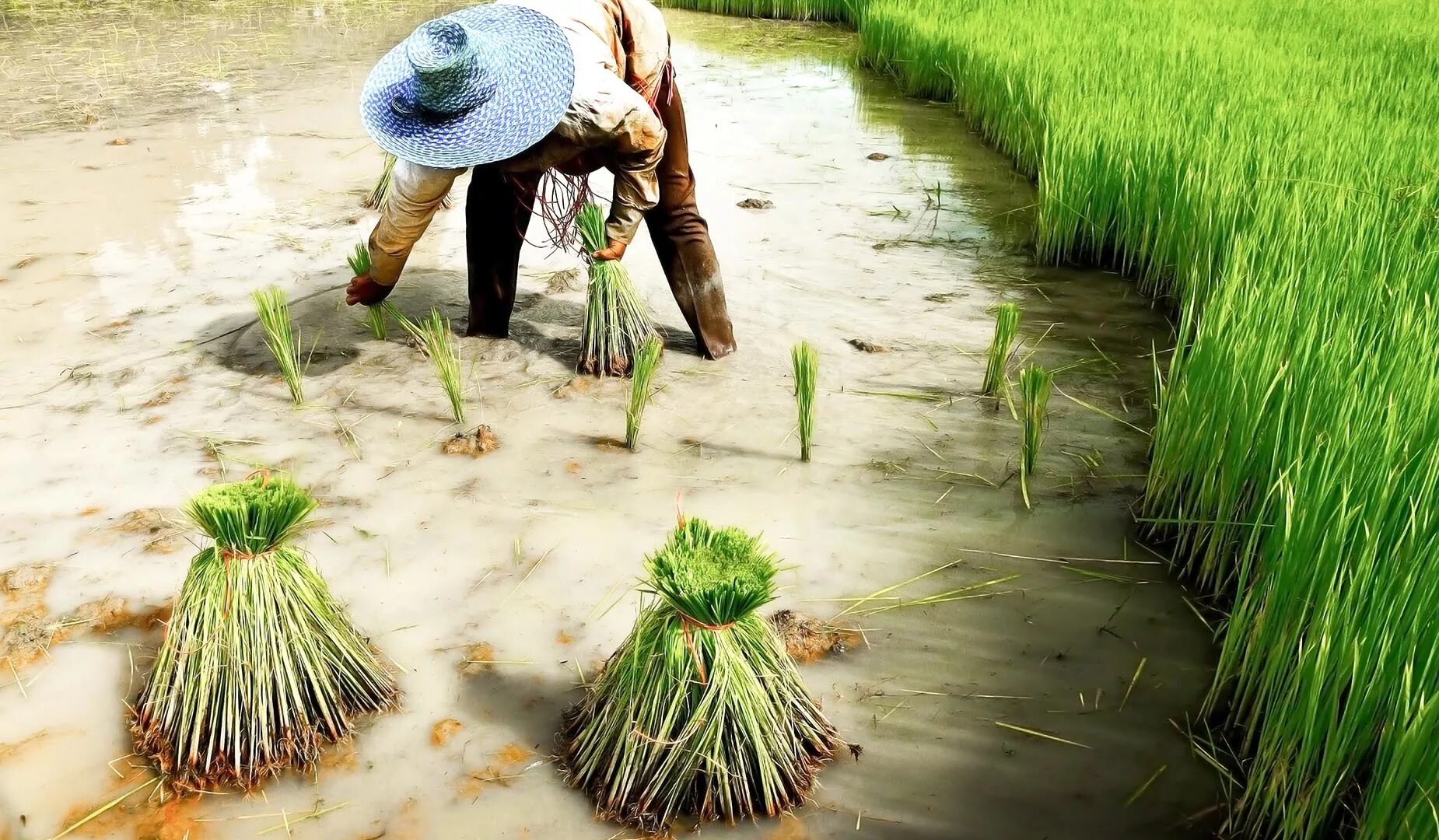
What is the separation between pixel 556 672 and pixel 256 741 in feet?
1.67

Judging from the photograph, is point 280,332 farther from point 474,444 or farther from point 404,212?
point 474,444

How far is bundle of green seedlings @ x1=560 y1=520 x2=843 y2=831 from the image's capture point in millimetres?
1546

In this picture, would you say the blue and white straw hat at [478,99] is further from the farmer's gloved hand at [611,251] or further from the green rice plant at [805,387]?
the green rice plant at [805,387]

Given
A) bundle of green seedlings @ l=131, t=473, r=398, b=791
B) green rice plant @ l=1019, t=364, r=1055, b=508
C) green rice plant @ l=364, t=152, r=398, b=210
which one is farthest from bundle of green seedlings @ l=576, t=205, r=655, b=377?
green rice plant @ l=364, t=152, r=398, b=210

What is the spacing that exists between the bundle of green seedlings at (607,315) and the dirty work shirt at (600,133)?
7.9 inches

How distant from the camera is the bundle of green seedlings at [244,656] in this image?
5.60 ft

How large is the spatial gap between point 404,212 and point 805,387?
1.06 m

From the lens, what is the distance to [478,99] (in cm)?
240


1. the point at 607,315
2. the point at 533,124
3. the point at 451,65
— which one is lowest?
the point at 607,315

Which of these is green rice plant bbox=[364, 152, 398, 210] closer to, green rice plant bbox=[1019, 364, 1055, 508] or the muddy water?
the muddy water

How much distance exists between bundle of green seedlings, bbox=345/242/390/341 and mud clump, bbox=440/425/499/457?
57 centimetres

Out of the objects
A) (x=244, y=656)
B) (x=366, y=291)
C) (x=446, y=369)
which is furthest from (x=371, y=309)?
(x=244, y=656)

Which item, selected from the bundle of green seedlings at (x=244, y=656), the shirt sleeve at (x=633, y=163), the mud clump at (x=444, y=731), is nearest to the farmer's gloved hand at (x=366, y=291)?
the shirt sleeve at (x=633, y=163)

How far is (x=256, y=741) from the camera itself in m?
1.74
